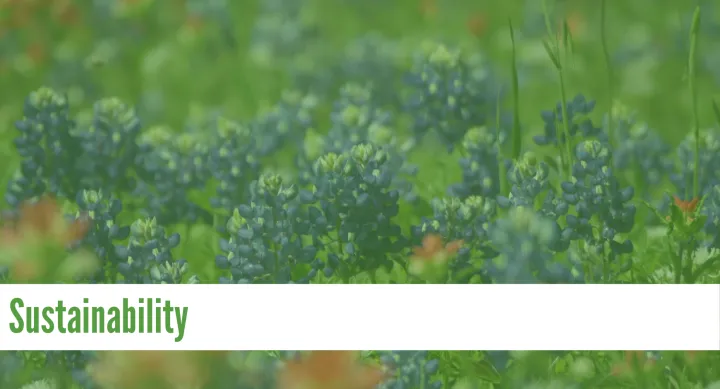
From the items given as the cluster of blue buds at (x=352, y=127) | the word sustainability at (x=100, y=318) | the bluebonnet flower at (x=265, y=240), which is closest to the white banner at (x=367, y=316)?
the word sustainability at (x=100, y=318)

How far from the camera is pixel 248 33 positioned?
707 cm

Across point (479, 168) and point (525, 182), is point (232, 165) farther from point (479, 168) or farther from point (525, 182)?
point (525, 182)

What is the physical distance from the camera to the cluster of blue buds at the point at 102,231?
2.93 metres

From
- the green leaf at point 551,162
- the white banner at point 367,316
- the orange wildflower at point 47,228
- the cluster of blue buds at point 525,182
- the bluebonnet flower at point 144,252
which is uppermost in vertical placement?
the green leaf at point 551,162

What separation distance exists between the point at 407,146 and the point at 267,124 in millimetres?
737

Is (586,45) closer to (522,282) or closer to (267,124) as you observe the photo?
(267,124)

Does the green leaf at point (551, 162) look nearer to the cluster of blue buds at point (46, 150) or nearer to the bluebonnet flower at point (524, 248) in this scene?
the bluebonnet flower at point (524, 248)

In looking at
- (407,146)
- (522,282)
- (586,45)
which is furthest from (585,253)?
(586,45)

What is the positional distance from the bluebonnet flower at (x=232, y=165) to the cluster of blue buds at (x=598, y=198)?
1.10 meters

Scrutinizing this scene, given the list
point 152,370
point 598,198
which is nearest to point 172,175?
point 598,198

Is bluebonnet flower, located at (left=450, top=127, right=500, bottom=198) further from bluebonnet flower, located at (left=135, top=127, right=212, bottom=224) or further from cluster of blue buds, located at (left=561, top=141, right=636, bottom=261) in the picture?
bluebonnet flower, located at (left=135, top=127, right=212, bottom=224)

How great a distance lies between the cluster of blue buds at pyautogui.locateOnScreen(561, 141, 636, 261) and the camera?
2898 mm

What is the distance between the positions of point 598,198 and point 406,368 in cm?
78

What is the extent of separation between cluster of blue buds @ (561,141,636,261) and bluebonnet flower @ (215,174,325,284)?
705 millimetres
